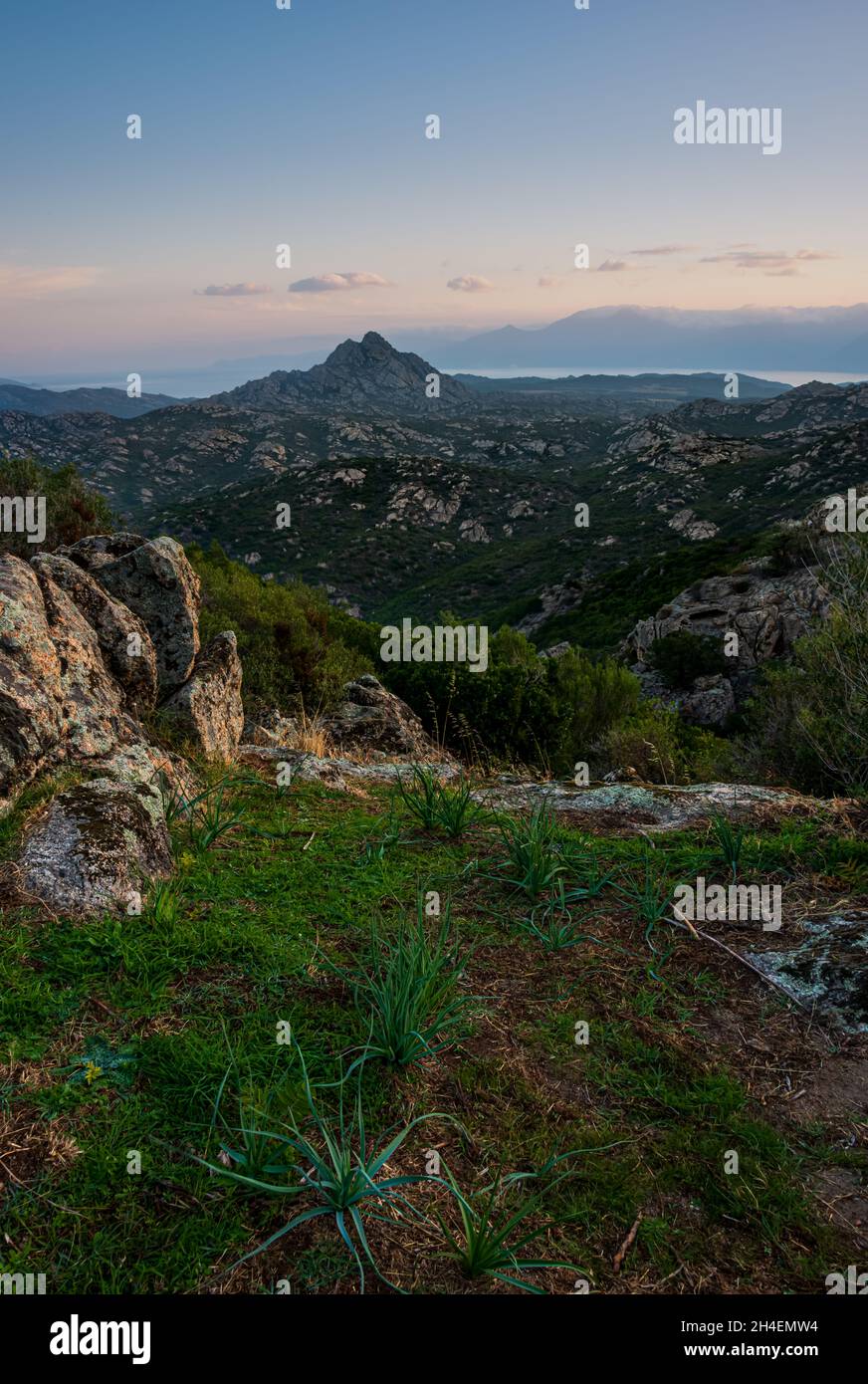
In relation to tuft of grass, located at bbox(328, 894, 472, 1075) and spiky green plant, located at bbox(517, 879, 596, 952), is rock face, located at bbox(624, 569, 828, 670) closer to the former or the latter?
spiky green plant, located at bbox(517, 879, 596, 952)

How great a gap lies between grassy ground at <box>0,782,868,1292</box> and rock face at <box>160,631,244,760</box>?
3.42m

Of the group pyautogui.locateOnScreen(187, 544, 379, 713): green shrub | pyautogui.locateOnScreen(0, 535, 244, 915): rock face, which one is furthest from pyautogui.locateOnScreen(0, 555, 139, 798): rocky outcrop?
pyautogui.locateOnScreen(187, 544, 379, 713): green shrub

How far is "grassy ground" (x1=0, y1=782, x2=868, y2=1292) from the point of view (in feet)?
8.28

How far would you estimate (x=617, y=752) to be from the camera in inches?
605

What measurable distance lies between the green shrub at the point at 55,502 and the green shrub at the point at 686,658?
2594cm

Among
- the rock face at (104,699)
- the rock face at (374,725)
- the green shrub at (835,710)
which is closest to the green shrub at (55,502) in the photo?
the rock face at (374,725)

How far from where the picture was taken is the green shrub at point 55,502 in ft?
56.4

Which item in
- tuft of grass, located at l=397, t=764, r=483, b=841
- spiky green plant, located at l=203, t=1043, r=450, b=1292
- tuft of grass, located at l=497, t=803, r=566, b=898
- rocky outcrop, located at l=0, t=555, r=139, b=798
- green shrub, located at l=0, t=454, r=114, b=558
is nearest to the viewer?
spiky green plant, located at l=203, t=1043, r=450, b=1292

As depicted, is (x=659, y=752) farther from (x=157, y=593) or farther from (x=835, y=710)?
(x=157, y=593)

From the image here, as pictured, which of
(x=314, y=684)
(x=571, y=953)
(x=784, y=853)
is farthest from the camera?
(x=314, y=684)

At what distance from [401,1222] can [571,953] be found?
214cm

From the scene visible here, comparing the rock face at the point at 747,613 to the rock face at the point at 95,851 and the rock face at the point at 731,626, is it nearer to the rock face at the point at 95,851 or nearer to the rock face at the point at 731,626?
the rock face at the point at 731,626
